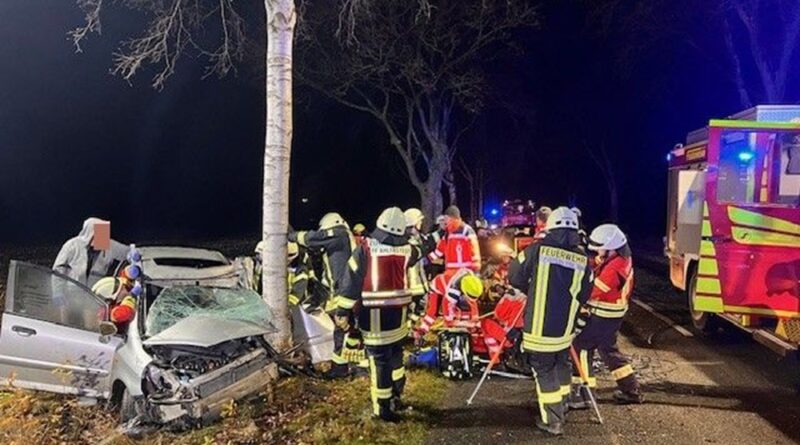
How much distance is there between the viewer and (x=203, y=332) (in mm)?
5824

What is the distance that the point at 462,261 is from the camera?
8602 mm

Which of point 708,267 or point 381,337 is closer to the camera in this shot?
point 381,337

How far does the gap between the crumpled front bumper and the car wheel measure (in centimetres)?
31

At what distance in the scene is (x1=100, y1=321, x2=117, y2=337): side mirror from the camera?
Answer: 5851mm

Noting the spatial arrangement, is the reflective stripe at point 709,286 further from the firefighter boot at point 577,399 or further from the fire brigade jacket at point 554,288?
the fire brigade jacket at point 554,288

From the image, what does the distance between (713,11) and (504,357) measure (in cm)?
1369

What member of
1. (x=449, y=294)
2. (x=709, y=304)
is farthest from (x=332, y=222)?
(x=709, y=304)


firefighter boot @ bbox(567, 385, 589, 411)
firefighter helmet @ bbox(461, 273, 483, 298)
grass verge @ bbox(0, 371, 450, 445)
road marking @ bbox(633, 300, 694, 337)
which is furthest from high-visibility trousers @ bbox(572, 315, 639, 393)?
road marking @ bbox(633, 300, 694, 337)

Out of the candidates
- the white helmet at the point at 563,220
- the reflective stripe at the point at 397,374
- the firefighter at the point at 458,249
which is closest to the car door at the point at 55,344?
the reflective stripe at the point at 397,374

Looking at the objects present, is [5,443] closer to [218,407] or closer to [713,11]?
[218,407]

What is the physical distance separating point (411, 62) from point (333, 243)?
1372cm

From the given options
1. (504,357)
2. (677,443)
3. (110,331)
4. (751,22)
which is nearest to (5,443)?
(110,331)

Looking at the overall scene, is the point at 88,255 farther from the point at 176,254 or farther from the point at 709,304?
the point at 709,304

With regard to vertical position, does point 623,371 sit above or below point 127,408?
above
